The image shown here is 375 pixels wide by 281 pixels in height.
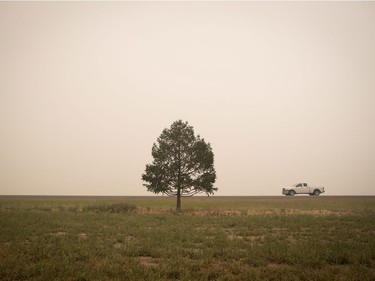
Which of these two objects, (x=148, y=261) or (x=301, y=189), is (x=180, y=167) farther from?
(x=301, y=189)

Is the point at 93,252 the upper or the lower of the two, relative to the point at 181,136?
lower

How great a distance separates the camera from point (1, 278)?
27.4ft

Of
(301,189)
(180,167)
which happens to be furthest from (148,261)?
(301,189)

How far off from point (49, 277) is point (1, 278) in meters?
1.22

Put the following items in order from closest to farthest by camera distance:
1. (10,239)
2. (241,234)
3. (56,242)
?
(56,242) < (10,239) < (241,234)

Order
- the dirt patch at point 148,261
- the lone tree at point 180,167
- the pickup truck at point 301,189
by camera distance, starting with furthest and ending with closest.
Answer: the pickup truck at point 301,189 < the lone tree at point 180,167 < the dirt patch at point 148,261

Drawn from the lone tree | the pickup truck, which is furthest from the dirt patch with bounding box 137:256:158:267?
the pickup truck

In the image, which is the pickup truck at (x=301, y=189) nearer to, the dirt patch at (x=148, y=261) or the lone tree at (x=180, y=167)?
the lone tree at (x=180, y=167)

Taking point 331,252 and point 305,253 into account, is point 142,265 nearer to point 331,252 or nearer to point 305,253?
point 305,253

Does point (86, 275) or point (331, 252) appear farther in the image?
point (331, 252)

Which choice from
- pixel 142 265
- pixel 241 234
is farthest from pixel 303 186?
pixel 142 265

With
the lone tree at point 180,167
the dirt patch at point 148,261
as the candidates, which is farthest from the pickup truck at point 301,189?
the dirt patch at point 148,261

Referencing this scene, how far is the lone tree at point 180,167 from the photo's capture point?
35.8m

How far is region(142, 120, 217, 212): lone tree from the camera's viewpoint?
1410 inches
